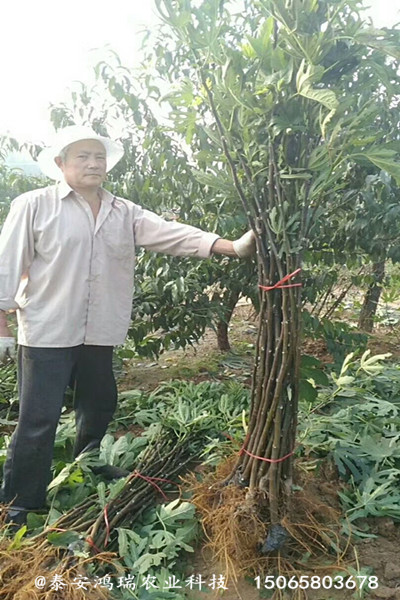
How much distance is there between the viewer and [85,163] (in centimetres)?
213

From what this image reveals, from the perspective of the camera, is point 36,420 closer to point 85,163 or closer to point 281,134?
point 85,163

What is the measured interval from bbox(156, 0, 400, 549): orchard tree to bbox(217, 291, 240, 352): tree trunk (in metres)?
1.53

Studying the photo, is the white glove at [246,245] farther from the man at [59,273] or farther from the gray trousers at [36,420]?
the gray trousers at [36,420]

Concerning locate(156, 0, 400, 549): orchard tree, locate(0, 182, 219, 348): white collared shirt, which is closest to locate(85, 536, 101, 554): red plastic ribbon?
locate(156, 0, 400, 549): orchard tree

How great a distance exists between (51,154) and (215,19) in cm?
89

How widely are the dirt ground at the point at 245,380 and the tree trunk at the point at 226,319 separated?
0.08 metres

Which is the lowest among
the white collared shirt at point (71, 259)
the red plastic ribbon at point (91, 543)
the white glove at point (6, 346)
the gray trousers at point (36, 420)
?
the red plastic ribbon at point (91, 543)

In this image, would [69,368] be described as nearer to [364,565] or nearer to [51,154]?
[51,154]

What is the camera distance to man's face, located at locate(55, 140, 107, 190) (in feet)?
6.99

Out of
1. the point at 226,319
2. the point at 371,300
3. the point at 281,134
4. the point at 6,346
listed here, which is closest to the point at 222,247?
the point at 281,134

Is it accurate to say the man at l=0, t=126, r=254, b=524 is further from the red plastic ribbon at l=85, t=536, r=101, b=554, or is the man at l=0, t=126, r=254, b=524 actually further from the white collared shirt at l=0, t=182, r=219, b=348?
the red plastic ribbon at l=85, t=536, r=101, b=554

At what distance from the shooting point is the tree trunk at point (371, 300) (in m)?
4.30

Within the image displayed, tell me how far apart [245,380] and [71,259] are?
195 cm

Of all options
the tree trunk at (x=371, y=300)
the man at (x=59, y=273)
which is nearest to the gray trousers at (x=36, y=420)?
the man at (x=59, y=273)
